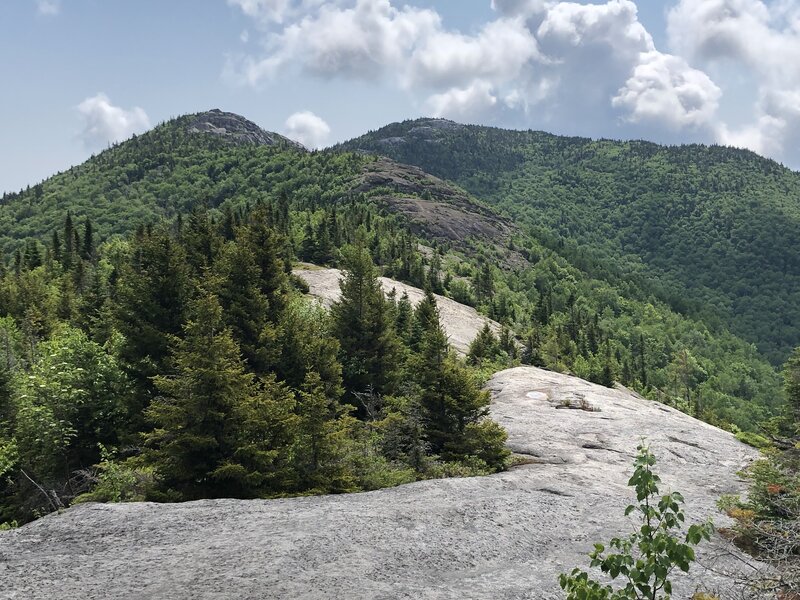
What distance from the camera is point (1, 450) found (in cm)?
2495

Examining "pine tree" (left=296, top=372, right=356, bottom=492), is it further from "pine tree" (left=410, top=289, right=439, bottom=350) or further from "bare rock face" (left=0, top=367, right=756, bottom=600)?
"pine tree" (left=410, top=289, right=439, bottom=350)

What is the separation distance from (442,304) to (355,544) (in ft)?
221

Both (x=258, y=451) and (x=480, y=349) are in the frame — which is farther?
(x=480, y=349)

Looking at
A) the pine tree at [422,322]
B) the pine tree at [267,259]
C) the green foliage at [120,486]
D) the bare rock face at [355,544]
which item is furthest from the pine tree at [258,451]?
the pine tree at [422,322]

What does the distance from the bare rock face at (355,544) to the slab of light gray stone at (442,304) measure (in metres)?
38.3

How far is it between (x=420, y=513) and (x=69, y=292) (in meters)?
65.8

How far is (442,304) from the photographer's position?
3157 inches

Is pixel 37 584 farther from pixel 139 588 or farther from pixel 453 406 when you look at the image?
pixel 453 406

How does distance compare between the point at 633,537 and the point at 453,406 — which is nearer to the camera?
the point at 633,537

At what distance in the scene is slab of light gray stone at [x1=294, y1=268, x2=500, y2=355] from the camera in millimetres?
63084

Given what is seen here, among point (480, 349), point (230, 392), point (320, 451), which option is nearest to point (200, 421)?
point (230, 392)

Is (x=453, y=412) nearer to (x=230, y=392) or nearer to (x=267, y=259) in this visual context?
(x=230, y=392)

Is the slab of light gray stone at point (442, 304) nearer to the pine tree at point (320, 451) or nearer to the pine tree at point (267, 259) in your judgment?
the pine tree at point (267, 259)

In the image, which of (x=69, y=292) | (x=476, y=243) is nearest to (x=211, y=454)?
(x=69, y=292)
